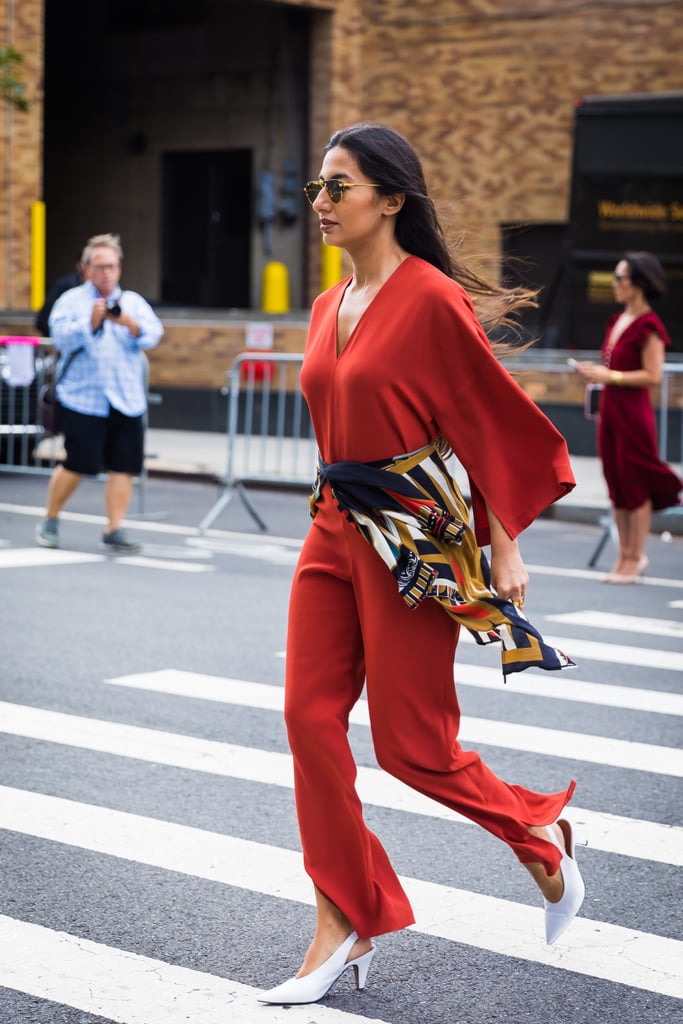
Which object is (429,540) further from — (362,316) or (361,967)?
(361,967)

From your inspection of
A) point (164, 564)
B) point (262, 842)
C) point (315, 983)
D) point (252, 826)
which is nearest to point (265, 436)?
point (164, 564)

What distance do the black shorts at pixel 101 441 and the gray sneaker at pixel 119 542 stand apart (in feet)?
1.26

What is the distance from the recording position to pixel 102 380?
1039 centimetres

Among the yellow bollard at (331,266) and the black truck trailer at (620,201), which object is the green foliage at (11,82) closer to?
the black truck trailer at (620,201)

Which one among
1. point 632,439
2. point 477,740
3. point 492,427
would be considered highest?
point 492,427

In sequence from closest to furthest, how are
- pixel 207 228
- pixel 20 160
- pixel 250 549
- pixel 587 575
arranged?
pixel 587 575
pixel 250 549
pixel 20 160
pixel 207 228

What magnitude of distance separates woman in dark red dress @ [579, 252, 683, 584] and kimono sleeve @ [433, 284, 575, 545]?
20.0 ft

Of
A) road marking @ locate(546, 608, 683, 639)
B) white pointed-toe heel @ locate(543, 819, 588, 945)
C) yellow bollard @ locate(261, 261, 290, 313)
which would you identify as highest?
yellow bollard @ locate(261, 261, 290, 313)

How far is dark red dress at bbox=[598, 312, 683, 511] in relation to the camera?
32.4ft

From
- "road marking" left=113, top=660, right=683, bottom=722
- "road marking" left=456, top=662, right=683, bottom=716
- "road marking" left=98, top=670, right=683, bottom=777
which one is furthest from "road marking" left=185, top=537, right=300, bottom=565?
"road marking" left=98, top=670, right=683, bottom=777

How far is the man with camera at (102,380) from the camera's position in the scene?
10.4 meters

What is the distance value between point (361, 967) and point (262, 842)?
1.11m

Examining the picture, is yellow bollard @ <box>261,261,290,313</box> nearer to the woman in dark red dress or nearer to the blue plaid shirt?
the blue plaid shirt

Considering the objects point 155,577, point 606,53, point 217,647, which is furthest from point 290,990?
point 606,53
